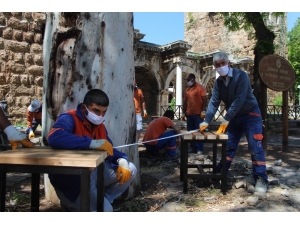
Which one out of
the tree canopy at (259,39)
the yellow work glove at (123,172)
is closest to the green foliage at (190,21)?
the tree canopy at (259,39)

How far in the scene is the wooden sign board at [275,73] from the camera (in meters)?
6.33

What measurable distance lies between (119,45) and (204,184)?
223cm

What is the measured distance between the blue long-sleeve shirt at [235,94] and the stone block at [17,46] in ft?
21.7

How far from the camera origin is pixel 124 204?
3217 mm

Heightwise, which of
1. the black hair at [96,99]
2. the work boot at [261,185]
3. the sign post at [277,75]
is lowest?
the work boot at [261,185]

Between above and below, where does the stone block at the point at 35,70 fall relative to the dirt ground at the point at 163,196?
above

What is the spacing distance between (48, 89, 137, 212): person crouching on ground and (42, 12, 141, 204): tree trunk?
635 millimetres

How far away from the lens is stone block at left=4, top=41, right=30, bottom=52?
8.18 m

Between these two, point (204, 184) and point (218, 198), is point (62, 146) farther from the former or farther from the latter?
point (204, 184)

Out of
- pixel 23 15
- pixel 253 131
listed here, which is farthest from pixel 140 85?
pixel 253 131

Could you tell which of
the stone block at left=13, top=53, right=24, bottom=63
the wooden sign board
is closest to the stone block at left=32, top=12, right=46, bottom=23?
the stone block at left=13, top=53, right=24, bottom=63

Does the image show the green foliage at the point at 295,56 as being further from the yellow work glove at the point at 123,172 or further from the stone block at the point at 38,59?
the yellow work glove at the point at 123,172

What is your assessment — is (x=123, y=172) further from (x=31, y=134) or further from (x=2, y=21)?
(x=2, y=21)

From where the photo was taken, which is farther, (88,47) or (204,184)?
(204,184)
